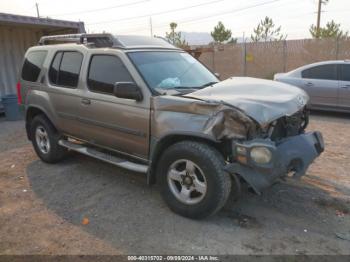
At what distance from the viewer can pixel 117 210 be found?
4.04m

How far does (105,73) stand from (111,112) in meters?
0.56

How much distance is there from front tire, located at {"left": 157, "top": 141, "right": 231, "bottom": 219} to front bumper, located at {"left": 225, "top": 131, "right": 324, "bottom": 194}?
0.17m

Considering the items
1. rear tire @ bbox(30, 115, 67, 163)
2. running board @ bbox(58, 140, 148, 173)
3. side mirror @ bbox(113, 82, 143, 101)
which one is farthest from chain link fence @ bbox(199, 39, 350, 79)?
side mirror @ bbox(113, 82, 143, 101)

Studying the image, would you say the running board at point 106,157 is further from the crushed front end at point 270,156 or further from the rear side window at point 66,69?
the crushed front end at point 270,156

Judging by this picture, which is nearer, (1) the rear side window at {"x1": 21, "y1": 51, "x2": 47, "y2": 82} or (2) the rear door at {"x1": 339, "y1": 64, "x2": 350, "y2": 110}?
(1) the rear side window at {"x1": 21, "y1": 51, "x2": 47, "y2": 82}

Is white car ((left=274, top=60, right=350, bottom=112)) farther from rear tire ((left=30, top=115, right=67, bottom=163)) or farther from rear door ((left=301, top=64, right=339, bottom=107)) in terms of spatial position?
rear tire ((left=30, top=115, right=67, bottom=163))

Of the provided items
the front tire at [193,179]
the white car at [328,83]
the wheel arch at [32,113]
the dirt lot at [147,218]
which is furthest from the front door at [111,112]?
the white car at [328,83]

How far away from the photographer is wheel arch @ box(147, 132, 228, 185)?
346 cm

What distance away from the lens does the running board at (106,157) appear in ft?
13.4

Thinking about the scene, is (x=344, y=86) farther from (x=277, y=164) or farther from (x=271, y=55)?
(x=271, y=55)

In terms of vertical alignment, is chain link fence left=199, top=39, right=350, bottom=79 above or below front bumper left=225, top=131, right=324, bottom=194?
above

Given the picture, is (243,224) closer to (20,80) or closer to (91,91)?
(91,91)

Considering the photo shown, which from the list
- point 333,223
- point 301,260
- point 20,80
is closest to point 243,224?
point 301,260

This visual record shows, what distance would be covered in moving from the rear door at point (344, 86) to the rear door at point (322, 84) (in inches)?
4.3
